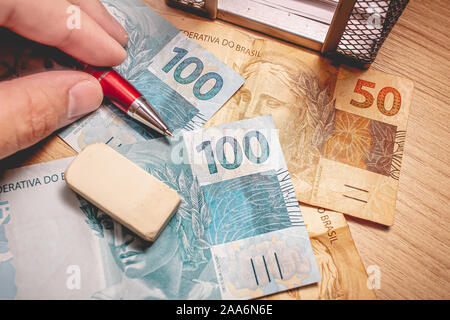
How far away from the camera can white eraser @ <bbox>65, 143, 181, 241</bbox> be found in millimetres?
402

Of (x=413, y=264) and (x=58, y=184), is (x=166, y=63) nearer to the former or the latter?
(x=58, y=184)

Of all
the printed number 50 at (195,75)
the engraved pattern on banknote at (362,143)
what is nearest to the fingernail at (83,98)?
the printed number 50 at (195,75)

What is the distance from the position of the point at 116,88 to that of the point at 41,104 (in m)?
0.10

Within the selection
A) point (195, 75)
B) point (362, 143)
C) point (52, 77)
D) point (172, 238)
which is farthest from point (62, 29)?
point (362, 143)

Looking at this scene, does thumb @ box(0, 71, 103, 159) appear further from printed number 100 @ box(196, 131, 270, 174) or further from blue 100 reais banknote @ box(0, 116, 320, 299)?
printed number 100 @ box(196, 131, 270, 174)

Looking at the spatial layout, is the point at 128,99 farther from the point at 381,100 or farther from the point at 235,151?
the point at 381,100

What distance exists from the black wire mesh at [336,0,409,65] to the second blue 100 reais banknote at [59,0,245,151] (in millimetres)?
161

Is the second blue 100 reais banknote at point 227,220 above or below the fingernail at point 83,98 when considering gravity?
below

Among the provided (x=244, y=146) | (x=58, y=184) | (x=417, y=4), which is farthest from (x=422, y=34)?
(x=58, y=184)

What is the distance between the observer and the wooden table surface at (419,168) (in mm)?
435

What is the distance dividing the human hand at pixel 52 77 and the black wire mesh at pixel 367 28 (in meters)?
0.32

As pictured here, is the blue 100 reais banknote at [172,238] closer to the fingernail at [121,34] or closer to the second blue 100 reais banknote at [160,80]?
the second blue 100 reais banknote at [160,80]

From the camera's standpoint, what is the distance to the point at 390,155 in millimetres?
464

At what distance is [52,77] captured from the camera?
0.42 meters
